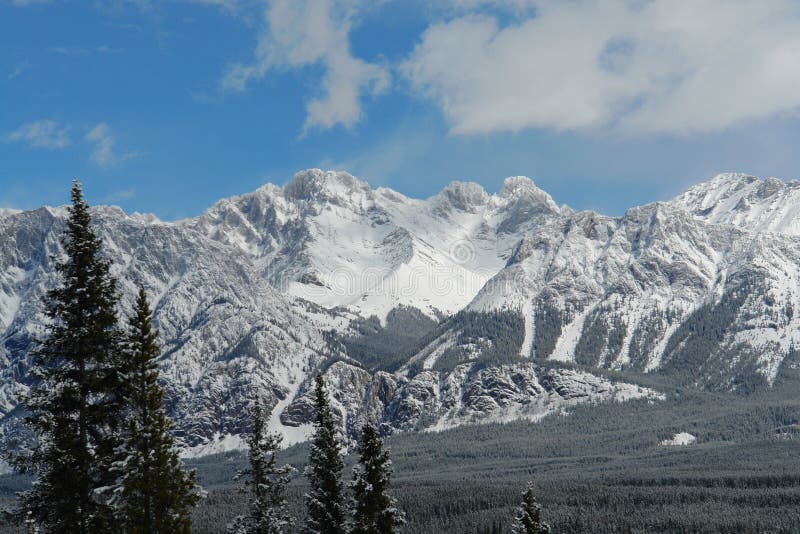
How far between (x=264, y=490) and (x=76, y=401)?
20.0 meters

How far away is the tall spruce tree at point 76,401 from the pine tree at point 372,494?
77.4 ft

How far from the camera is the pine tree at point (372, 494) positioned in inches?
2468

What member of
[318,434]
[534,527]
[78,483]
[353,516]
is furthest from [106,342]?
[534,527]

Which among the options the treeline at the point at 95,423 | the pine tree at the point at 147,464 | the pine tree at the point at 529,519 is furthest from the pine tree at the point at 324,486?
the pine tree at the point at 147,464

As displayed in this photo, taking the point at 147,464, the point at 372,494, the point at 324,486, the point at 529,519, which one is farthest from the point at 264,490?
the point at 529,519

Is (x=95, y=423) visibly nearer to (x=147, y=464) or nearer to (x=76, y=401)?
(x=76, y=401)

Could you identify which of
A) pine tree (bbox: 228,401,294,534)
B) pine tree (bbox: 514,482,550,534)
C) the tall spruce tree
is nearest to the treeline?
the tall spruce tree

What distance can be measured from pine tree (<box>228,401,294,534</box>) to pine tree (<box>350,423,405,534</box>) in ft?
19.1

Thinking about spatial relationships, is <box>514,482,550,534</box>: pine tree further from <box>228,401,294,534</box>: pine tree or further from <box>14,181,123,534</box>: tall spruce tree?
<box>14,181,123,534</box>: tall spruce tree

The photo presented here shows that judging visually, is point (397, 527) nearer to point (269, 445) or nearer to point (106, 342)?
point (269, 445)

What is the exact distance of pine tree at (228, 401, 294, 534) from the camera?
58.7 metres

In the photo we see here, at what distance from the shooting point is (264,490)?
59.2 meters

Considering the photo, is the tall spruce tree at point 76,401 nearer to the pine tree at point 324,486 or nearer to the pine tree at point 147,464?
the pine tree at point 147,464

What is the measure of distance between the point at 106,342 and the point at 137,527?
364 inches
